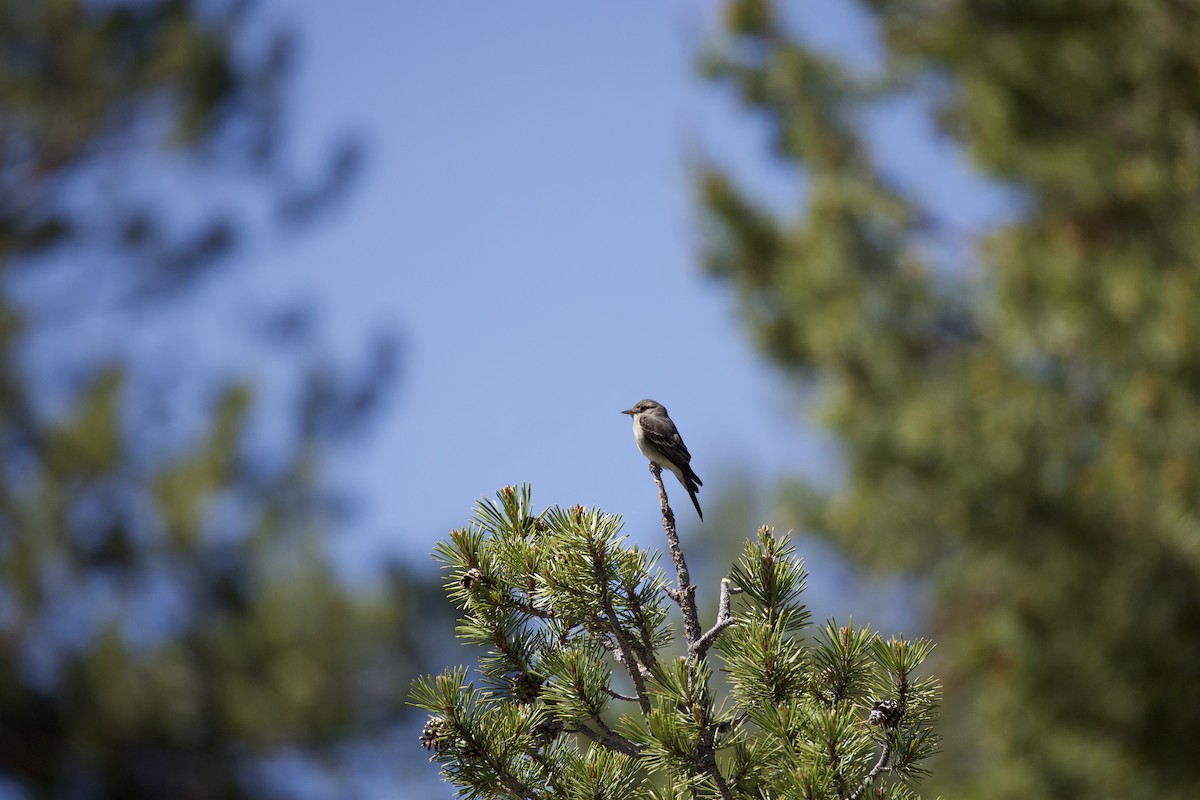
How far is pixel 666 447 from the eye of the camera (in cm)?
509

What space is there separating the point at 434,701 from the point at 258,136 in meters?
16.4

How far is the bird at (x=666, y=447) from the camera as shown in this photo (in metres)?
5.09

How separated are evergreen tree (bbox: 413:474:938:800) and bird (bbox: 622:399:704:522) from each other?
2412 millimetres

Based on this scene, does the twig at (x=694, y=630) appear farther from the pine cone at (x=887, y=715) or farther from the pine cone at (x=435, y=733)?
the pine cone at (x=435, y=733)

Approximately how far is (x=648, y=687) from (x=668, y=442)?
8.78 feet

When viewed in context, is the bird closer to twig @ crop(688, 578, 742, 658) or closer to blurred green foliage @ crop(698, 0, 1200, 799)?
twig @ crop(688, 578, 742, 658)

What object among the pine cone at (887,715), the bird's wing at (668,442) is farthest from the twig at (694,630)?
the bird's wing at (668,442)

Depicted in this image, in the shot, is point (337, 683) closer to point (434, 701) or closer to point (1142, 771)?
point (1142, 771)

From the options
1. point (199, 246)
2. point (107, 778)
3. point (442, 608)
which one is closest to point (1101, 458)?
point (442, 608)

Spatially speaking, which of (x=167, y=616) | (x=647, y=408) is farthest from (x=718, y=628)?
(x=167, y=616)

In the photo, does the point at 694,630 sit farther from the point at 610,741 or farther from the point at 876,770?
the point at 876,770

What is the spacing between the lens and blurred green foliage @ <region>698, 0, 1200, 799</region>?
23.5ft

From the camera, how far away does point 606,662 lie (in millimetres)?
2566

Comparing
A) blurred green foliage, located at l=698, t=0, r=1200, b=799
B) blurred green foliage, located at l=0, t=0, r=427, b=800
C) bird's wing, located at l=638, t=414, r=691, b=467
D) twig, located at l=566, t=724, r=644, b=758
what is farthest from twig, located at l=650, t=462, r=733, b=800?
blurred green foliage, located at l=0, t=0, r=427, b=800
